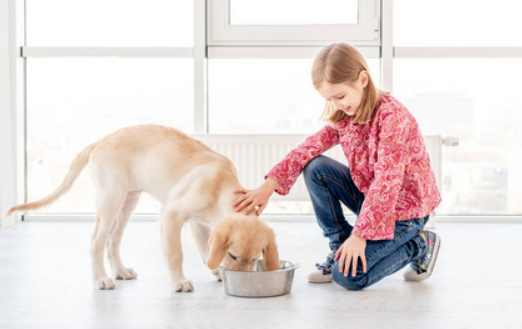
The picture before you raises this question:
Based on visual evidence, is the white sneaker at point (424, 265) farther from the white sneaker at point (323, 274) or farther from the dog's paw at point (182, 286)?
the dog's paw at point (182, 286)

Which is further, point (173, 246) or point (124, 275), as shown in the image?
point (124, 275)

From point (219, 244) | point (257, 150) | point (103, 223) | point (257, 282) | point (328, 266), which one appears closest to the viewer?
point (219, 244)

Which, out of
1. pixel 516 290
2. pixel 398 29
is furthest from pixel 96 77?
pixel 516 290

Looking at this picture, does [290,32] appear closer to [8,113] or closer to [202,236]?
[8,113]

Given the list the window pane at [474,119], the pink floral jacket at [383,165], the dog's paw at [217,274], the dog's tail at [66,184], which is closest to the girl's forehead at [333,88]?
the pink floral jacket at [383,165]

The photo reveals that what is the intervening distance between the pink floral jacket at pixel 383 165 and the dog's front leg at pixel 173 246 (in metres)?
0.44

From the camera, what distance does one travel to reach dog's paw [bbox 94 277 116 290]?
2168 millimetres

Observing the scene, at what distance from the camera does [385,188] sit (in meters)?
2.05

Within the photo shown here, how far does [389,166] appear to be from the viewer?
207 cm

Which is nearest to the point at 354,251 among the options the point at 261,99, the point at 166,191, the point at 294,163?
the point at 294,163

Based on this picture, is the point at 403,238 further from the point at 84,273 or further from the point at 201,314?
the point at 84,273

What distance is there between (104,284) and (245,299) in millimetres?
536

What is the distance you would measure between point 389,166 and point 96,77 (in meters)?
2.95

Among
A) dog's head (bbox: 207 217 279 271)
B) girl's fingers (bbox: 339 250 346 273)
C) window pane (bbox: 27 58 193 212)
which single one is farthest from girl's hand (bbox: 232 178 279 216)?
window pane (bbox: 27 58 193 212)
